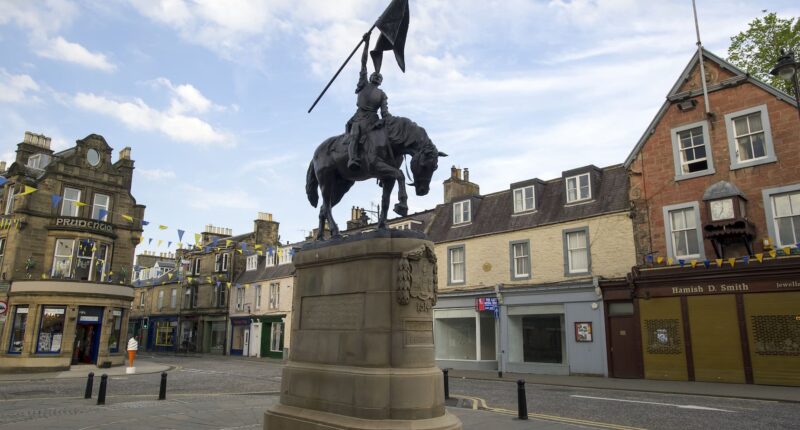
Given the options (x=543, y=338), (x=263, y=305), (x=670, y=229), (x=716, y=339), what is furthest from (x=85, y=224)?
(x=716, y=339)

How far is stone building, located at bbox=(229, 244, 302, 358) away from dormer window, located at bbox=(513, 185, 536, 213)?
67.0 ft

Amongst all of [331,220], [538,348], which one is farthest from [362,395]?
[538,348]

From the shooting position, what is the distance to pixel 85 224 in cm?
3178

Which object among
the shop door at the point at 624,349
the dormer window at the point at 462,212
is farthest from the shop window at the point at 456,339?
the shop door at the point at 624,349

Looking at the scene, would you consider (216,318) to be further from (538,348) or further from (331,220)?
(331,220)

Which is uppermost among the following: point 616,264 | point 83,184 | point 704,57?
point 704,57

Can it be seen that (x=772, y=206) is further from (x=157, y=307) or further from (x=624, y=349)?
(x=157, y=307)

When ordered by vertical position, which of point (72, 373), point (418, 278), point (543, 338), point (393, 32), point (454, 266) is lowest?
point (72, 373)

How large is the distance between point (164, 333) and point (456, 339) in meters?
42.3

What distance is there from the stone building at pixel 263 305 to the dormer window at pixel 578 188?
23.8 metres

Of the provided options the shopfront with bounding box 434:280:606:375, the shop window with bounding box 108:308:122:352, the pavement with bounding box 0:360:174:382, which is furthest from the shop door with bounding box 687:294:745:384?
the shop window with bounding box 108:308:122:352

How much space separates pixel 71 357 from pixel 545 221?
28.2 m

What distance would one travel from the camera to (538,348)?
2691cm

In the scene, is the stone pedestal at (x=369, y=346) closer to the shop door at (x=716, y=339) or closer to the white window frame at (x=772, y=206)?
the shop door at (x=716, y=339)
